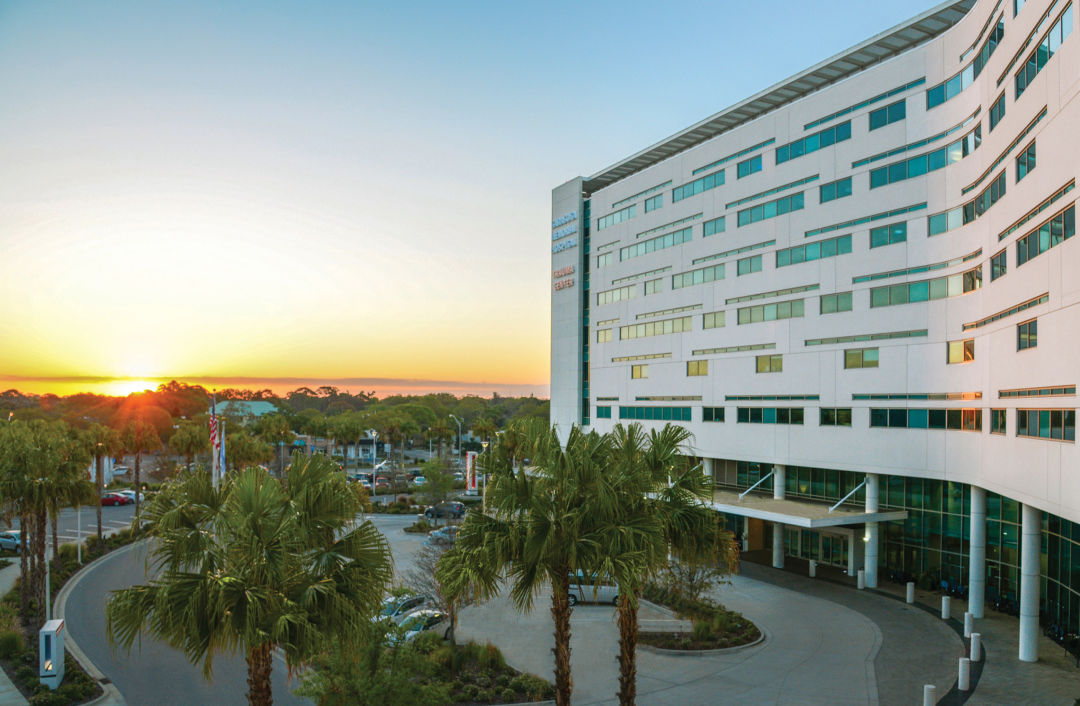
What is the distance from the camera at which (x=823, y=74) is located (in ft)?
137

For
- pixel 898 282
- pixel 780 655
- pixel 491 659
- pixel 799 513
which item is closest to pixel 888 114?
pixel 898 282

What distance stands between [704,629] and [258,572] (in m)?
19.2

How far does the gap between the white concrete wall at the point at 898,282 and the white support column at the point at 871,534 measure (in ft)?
2.84

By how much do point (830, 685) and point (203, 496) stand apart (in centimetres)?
1873

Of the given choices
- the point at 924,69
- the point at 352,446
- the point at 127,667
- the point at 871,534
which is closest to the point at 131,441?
the point at 127,667

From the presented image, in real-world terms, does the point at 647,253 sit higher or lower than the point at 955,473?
higher

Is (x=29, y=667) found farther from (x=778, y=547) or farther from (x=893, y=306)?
(x=893, y=306)

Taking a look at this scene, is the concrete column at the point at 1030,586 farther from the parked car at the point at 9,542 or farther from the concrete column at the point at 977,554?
the parked car at the point at 9,542

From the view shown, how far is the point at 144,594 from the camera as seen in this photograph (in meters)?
10.7

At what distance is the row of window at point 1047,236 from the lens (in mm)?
19812

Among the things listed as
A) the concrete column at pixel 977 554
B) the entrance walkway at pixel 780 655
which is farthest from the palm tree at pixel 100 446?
the concrete column at pixel 977 554

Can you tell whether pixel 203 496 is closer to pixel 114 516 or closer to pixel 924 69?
pixel 924 69

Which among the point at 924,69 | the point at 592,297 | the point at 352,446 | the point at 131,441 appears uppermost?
A: the point at 924,69

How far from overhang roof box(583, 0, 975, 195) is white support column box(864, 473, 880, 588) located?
22.7 meters
